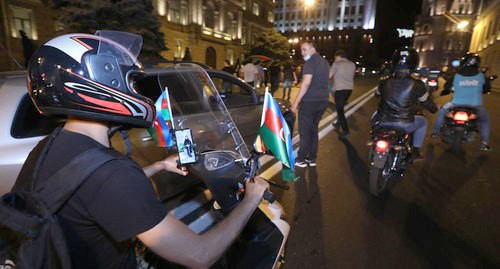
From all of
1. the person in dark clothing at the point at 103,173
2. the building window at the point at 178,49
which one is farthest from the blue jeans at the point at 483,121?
the building window at the point at 178,49

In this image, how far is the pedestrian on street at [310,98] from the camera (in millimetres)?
4688

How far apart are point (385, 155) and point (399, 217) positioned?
0.82 meters

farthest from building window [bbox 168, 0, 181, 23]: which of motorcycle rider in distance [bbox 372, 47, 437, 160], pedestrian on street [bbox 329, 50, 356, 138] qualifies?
motorcycle rider in distance [bbox 372, 47, 437, 160]

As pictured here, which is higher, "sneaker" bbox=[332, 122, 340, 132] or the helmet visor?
the helmet visor

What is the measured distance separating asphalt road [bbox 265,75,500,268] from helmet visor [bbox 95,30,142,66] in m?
2.15

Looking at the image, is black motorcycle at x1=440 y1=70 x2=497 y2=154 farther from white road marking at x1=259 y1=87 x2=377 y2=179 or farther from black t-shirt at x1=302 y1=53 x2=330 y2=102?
black t-shirt at x1=302 y1=53 x2=330 y2=102

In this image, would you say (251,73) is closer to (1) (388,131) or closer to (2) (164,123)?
(1) (388,131)

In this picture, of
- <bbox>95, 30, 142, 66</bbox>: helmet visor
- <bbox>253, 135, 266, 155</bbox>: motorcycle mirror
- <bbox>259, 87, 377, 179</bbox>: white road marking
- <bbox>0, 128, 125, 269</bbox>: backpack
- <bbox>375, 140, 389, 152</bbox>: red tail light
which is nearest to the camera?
<bbox>0, 128, 125, 269</bbox>: backpack

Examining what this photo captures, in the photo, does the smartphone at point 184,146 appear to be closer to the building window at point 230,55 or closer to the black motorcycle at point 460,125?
the black motorcycle at point 460,125

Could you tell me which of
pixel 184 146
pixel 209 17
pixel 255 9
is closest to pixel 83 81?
pixel 184 146

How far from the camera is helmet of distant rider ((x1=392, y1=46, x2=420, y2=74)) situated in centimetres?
400

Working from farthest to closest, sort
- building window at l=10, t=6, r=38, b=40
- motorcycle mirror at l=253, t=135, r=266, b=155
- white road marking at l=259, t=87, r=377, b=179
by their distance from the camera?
building window at l=10, t=6, r=38, b=40, white road marking at l=259, t=87, r=377, b=179, motorcycle mirror at l=253, t=135, r=266, b=155

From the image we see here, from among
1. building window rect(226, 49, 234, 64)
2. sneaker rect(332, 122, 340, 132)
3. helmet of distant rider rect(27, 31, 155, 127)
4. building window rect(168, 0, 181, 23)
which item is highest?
building window rect(168, 0, 181, 23)

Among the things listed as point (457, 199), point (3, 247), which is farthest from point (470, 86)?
point (3, 247)
